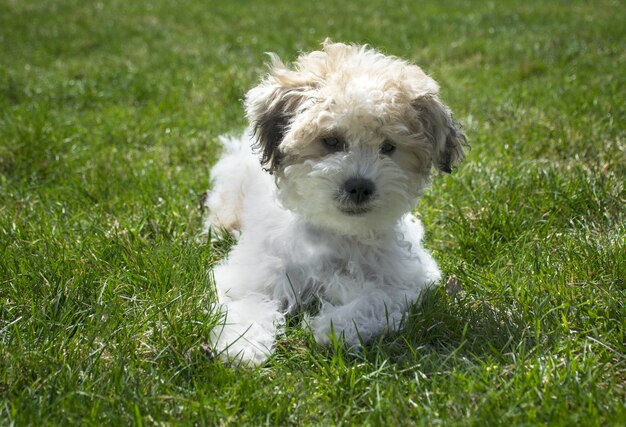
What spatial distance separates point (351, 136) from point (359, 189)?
29 cm

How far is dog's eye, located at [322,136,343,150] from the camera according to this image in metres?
3.33

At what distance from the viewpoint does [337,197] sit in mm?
3217

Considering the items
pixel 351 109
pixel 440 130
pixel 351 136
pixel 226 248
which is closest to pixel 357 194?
pixel 351 136

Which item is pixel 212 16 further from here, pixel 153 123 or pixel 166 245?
pixel 166 245

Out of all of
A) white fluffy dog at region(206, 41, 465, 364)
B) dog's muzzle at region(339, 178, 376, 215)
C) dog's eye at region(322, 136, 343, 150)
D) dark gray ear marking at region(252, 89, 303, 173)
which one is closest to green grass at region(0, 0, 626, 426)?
white fluffy dog at region(206, 41, 465, 364)

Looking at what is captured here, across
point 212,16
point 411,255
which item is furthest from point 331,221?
point 212,16

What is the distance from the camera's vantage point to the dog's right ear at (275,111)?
3463mm

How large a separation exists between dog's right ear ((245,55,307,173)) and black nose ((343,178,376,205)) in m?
0.50

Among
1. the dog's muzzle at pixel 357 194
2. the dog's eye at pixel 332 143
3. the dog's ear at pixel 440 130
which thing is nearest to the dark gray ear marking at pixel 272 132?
the dog's eye at pixel 332 143

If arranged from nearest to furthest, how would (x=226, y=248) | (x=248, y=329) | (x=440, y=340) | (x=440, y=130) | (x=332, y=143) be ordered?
(x=248, y=329) < (x=440, y=340) < (x=332, y=143) < (x=440, y=130) < (x=226, y=248)

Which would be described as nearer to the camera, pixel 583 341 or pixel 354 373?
pixel 354 373

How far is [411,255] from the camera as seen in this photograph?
3.73 metres

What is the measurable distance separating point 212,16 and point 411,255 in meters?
10.5

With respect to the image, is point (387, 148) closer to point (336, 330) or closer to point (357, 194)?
point (357, 194)
